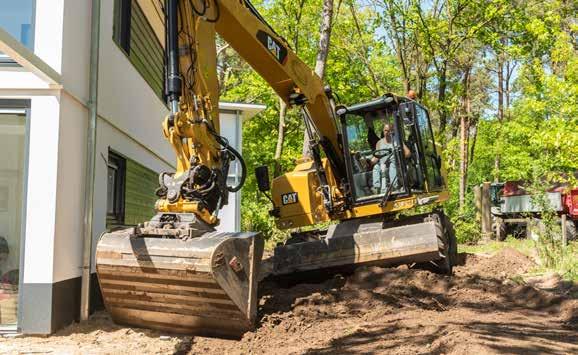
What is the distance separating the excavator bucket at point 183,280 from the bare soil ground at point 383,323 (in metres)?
0.28

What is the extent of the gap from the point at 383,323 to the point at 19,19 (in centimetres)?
558

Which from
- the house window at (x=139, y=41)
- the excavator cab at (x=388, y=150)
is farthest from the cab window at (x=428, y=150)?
the house window at (x=139, y=41)

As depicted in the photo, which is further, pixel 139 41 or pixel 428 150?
pixel 139 41

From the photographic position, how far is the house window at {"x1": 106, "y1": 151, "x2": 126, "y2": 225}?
32.6ft

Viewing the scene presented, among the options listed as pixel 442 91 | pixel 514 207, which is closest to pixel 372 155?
pixel 514 207

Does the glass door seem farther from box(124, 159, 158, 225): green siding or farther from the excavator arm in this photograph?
box(124, 159, 158, 225): green siding

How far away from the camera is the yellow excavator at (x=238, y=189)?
623cm

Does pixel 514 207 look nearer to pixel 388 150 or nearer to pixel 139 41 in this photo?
pixel 388 150

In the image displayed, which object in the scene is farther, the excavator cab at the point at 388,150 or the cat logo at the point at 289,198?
the cat logo at the point at 289,198

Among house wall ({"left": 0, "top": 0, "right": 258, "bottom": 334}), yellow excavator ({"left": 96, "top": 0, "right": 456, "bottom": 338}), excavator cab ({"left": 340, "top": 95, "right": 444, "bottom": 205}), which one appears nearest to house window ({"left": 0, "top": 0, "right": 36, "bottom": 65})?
house wall ({"left": 0, "top": 0, "right": 258, "bottom": 334})

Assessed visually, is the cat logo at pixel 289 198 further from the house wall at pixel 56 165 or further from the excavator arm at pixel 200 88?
the house wall at pixel 56 165

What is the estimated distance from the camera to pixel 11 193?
7.46 metres

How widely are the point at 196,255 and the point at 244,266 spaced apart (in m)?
0.60

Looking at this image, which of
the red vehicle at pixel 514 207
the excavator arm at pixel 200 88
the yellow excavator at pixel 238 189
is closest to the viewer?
the yellow excavator at pixel 238 189
